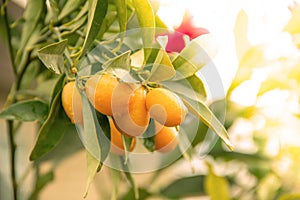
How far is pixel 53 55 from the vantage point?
38cm

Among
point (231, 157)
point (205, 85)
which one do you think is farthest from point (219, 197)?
point (205, 85)

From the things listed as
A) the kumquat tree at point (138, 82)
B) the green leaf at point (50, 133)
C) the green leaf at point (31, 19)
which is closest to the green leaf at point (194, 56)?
the kumquat tree at point (138, 82)

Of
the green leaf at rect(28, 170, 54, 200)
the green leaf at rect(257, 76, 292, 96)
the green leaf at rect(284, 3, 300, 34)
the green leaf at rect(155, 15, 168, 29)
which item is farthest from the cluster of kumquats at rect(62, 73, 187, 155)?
the green leaf at rect(257, 76, 292, 96)

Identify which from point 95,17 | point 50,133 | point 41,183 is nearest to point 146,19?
point 95,17

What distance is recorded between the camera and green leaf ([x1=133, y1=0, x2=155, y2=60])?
0.40 metres

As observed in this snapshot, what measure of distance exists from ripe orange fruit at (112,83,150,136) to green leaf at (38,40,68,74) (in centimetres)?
5

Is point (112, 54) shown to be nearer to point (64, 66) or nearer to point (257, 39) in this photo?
point (64, 66)

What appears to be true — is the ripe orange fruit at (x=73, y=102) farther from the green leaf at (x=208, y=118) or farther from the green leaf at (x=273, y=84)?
the green leaf at (x=273, y=84)

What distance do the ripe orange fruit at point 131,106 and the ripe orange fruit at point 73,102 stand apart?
3cm

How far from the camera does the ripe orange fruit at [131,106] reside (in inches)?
14.8

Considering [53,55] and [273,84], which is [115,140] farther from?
[273,84]

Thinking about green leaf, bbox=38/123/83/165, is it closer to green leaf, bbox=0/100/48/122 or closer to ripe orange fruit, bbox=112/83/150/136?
green leaf, bbox=0/100/48/122

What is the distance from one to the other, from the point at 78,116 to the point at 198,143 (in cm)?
50

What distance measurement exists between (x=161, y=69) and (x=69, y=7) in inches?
7.4
